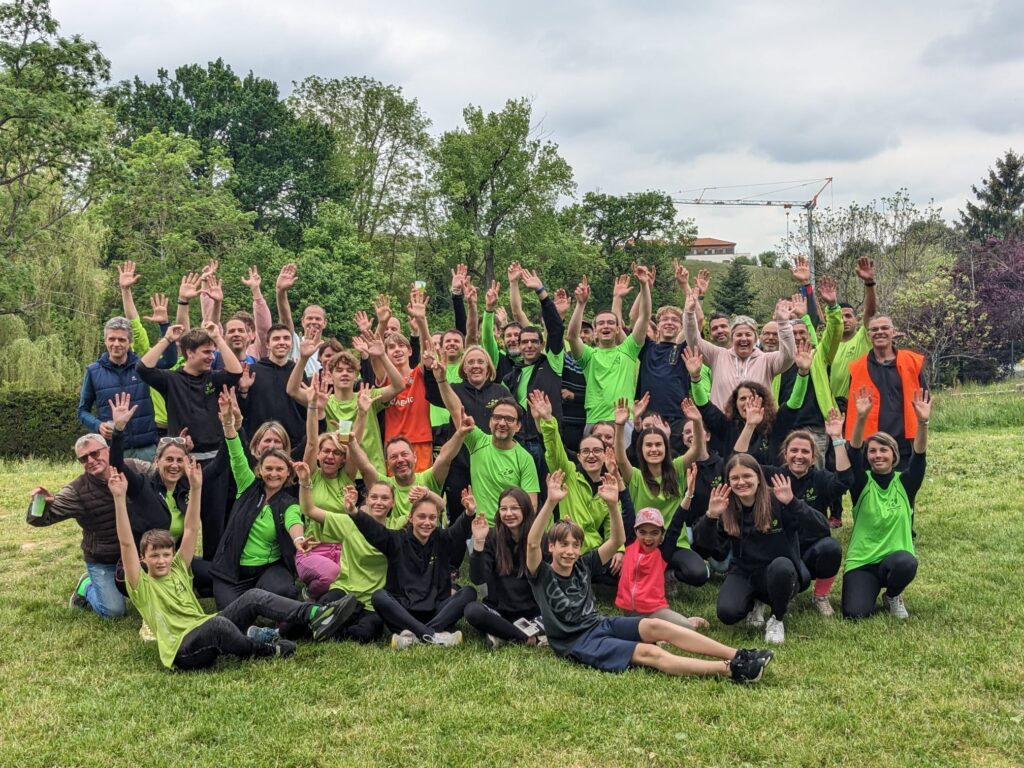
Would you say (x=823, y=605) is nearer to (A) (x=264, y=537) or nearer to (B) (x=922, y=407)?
(B) (x=922, y=407)

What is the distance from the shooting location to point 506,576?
6.04 m

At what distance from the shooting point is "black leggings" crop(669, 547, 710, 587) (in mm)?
6688

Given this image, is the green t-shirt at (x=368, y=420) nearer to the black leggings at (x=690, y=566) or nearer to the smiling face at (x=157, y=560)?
the smiling face at (x=157, y=560)

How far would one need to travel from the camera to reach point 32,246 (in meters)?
24.2

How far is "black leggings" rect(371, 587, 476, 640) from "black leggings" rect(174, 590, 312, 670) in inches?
21.4

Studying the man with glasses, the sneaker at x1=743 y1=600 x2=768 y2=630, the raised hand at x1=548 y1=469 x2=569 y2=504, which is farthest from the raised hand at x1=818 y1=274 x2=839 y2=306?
the man with glasses

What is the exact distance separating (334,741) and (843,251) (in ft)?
88.8

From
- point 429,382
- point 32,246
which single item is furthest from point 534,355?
point 32,246

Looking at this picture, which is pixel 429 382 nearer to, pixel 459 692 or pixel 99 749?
pixel 459 692

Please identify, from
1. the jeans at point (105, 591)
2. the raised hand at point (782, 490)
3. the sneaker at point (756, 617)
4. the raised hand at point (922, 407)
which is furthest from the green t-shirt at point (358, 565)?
the raised hand at point (922, 407)

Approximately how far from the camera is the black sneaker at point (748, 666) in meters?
4.97

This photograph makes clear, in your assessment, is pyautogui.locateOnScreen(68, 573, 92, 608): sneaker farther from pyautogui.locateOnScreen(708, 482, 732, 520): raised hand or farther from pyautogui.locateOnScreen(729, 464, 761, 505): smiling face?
pyautogui.locateOnScreen(729, 464, 761, 505): smiling face

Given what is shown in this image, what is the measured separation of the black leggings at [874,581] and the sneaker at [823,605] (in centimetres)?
17

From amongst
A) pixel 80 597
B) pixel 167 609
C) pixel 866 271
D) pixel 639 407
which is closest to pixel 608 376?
pixel 639 407
